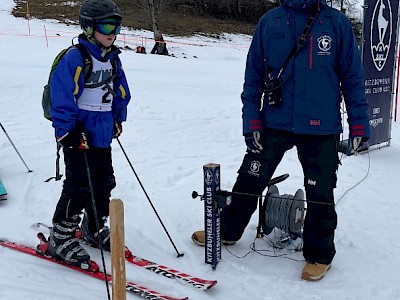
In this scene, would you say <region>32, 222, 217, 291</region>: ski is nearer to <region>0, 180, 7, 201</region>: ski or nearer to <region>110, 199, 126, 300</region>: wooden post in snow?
<region>110, 199, 126, 300</region>: wooden post in snow

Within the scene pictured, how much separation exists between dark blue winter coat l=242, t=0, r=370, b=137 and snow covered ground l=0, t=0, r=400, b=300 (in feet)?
3.75

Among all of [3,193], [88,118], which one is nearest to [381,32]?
[88,118]

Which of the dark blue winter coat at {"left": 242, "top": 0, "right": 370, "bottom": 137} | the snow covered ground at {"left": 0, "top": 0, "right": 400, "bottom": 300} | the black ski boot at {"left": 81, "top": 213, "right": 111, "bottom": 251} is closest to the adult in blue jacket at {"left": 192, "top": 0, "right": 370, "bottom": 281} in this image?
the dark blue winter coat at {"left": 242, "top": 0, "right": 370, "bottom": 137}

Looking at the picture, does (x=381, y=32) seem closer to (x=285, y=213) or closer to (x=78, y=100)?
(x=285, y=213)

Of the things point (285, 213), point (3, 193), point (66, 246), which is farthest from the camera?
point (3, 193)

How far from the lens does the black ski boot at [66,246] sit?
379 centimetres

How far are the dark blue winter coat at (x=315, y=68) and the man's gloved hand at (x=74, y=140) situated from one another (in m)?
1.38

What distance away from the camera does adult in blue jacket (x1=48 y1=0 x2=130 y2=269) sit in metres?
3.40

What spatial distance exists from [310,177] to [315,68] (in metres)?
0.80

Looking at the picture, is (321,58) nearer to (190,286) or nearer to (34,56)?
(190,286)

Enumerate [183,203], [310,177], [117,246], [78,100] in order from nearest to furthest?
[117,246] → [78,100] → [310,177] → [183,203]

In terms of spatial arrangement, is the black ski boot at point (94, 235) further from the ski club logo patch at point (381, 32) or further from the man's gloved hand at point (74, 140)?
the ski club logo patch at point (381, 32)

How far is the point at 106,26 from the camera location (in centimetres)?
346

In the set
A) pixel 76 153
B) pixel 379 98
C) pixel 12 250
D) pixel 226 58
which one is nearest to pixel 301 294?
pixel 76 153
